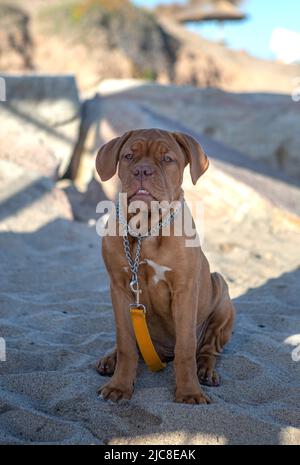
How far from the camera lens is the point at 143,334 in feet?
9.84

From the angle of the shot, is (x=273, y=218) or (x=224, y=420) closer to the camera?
(x=224, y=420)

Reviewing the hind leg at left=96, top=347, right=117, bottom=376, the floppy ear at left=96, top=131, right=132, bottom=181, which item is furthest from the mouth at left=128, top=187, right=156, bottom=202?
the hind leg at left=96, top=347, right=117, bottom=376

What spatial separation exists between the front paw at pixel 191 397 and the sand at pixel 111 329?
0.06 meters

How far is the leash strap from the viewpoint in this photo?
2.96 meters

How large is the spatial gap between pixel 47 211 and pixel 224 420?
4392 millimetres

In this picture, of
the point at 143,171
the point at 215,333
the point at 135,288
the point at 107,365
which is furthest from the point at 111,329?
the point at 143,171

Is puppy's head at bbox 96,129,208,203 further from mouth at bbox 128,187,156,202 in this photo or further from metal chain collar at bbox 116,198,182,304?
metal chain collar at bbox 116,198,182,304

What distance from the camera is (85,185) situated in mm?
8203

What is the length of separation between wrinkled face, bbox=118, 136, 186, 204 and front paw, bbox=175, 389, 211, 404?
98 cm

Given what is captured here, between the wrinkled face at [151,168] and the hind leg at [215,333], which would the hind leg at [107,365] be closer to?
the hind leg at [215,333]

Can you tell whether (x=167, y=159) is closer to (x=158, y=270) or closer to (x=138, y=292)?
(x=158, y=270)

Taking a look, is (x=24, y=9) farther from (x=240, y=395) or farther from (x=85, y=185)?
(x=240, y=395)

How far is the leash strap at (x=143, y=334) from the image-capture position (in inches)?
116
